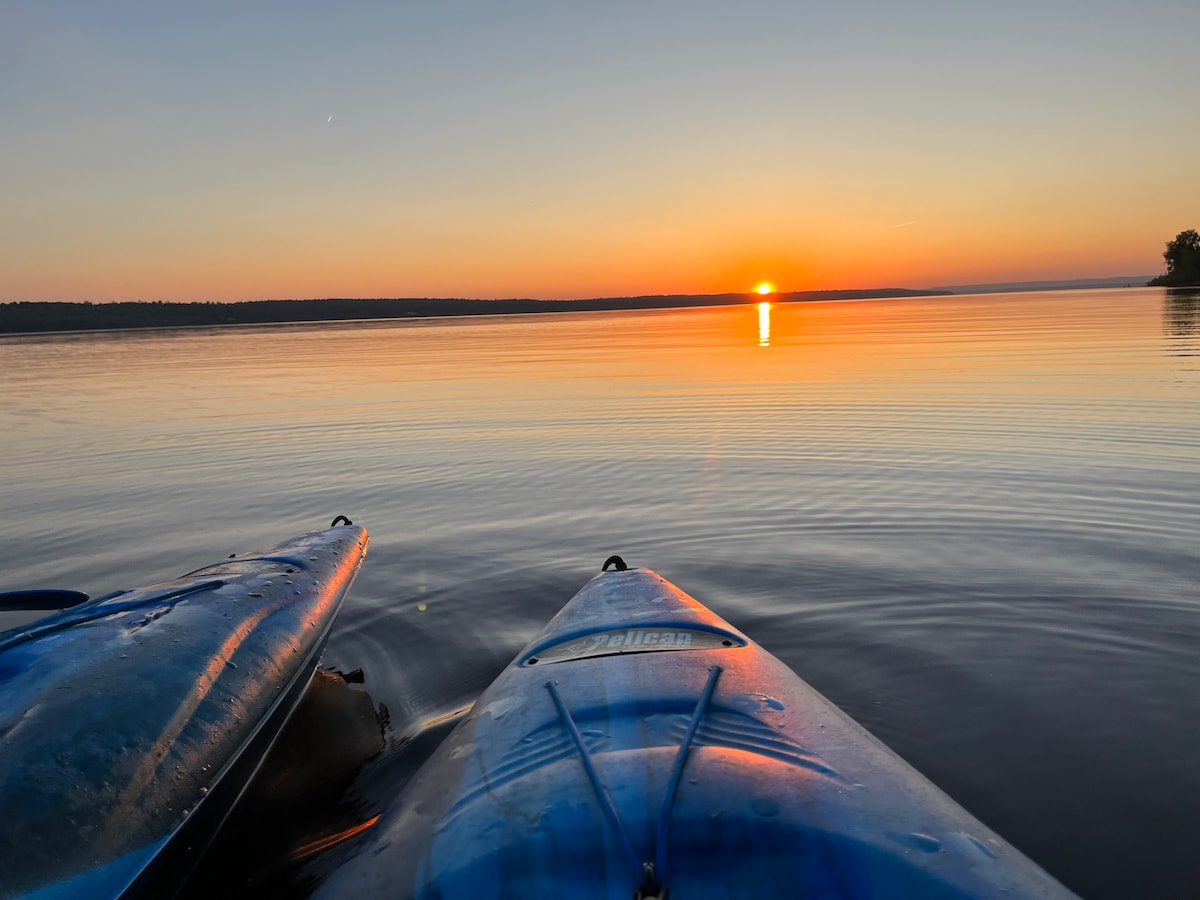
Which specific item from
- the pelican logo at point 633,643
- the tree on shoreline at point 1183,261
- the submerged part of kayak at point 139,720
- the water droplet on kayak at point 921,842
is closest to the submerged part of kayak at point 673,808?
the water droplet on kayak at point 921,842

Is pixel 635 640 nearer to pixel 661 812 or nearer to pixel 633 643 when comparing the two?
pixel 633 643

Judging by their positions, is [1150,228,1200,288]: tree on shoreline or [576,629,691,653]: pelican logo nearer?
[576,629,691,653]: pelican logo

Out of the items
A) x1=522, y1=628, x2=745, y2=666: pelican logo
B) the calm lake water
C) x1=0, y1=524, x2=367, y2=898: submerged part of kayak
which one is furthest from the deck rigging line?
x1=0, y1=524, x2=367, y2=898: submerged part of kayak

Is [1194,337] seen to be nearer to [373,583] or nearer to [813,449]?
[813,449]

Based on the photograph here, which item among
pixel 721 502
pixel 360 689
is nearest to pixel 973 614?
pixel 721 502

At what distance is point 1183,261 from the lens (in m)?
94.6

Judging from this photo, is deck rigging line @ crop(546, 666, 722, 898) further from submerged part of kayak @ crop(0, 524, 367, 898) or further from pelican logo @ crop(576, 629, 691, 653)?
submerged part of kayak @ crop(0, 524, 367, 898)

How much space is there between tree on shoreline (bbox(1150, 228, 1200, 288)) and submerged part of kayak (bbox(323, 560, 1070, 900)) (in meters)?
A: 116

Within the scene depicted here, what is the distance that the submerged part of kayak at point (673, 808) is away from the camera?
2.07 meters

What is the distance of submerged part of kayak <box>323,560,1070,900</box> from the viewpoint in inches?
81.4

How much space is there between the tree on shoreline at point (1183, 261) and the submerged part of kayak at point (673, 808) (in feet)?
380

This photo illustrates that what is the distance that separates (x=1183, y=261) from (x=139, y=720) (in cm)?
12019

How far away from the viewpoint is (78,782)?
2.88 meters

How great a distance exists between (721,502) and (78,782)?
6699 millimetres
